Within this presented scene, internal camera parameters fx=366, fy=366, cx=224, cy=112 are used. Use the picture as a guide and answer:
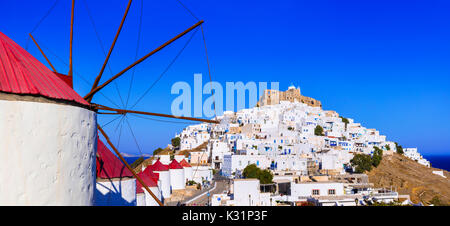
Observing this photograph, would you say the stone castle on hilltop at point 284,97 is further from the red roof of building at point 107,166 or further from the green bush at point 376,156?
the red roof of building at point 107,166

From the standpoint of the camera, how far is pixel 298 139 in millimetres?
60219

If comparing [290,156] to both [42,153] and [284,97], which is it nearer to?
[42,153]

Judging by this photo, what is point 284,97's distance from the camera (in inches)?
3942

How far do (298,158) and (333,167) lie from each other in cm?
588

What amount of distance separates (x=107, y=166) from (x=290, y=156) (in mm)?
37578

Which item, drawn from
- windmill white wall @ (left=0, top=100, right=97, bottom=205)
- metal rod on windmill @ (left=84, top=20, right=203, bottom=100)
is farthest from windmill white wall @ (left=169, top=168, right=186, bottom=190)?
windmill white wall @ (left=0, top=100, right=97, bottom=205)

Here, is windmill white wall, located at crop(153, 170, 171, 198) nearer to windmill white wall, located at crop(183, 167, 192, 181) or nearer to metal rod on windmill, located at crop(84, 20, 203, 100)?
windmill white wall, located at crop(183, 167, 192, 181)

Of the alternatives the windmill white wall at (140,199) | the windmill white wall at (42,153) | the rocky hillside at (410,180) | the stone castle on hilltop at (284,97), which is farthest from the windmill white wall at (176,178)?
the stone castle on hilltop at (284,97)

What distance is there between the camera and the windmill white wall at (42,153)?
16.2 ft

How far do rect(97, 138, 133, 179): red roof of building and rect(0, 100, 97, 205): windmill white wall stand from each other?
7.18 metres

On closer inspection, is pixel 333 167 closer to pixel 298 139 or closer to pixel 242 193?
pixel 298 139

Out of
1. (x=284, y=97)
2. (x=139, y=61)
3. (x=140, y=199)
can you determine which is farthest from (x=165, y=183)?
(x=284, y=97)

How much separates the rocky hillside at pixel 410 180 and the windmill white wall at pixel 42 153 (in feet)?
141
